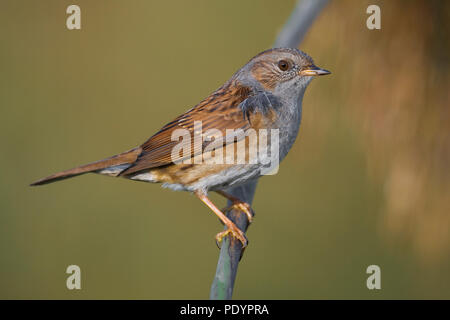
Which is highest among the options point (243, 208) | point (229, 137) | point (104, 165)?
point (229, 137)

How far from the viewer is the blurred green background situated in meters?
4.65

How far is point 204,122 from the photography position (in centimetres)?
359

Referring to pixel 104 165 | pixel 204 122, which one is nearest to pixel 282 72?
pixel 204 122

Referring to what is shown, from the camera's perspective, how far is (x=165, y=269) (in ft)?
16.9

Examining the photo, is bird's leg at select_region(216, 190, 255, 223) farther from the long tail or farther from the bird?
the long tail

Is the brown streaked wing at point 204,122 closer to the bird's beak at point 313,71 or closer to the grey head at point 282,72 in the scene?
the grey head at point 282,72

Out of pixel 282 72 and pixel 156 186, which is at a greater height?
pixel 282 72

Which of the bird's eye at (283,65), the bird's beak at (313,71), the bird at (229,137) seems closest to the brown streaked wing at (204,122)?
the bird at (229,137)

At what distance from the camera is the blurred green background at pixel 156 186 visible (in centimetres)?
465

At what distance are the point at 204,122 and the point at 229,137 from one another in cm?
24

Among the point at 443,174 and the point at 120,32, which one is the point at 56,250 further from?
the point at 443,174

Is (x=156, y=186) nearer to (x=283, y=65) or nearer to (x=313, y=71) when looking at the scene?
(x=283, y=65)

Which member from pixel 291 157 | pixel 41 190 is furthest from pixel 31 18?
pixel 291 157

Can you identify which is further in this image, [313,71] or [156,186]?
[156,186]
